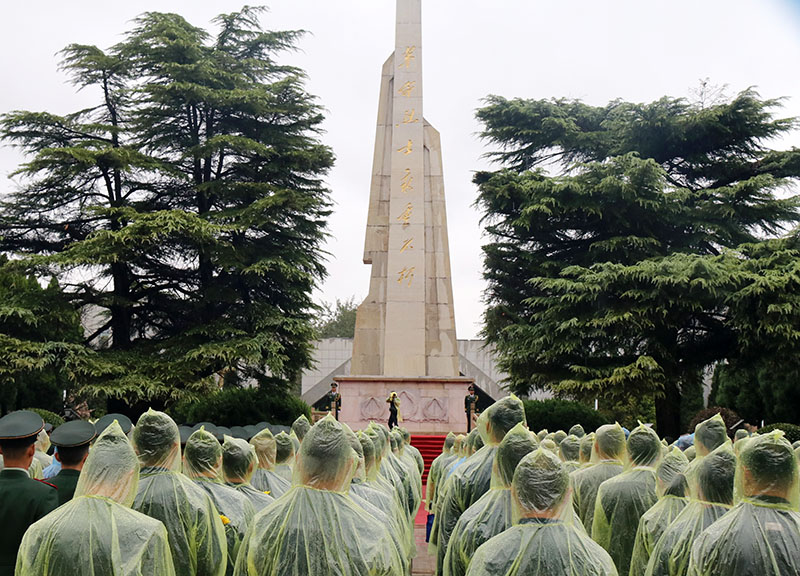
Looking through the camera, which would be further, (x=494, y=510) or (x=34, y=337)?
(x=34, y=337)

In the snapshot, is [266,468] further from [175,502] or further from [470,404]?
[470,404]

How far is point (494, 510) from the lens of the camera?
12.2 ft

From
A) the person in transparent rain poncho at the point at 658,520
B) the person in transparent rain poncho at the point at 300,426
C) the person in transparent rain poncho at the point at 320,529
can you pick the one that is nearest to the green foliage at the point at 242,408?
the person in transparent rain poncho at the point at 300,426

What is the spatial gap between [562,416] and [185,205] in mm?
14885

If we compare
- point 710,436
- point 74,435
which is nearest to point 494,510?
point 710,436

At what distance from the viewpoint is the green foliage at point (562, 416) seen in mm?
24984

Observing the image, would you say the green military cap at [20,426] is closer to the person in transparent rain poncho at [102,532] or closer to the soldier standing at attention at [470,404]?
the person in transparent rain poncho at [102,532]

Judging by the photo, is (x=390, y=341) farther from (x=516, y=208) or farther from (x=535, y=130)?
(x=535, y=130)

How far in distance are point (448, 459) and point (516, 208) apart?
60.6 feet

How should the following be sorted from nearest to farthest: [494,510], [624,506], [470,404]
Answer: [494,510] → [624,506] → [470,404]

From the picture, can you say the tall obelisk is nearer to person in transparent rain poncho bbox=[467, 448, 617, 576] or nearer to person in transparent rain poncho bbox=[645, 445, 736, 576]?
person in transparent rain poncho bbox=[645, 445, 736, 576]

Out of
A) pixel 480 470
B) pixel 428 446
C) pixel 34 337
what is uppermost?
pixel 34 337

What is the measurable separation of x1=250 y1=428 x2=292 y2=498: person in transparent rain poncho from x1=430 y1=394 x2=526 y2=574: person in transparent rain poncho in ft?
4.22

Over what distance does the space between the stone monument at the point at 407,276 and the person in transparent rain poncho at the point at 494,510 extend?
19.2 metres
